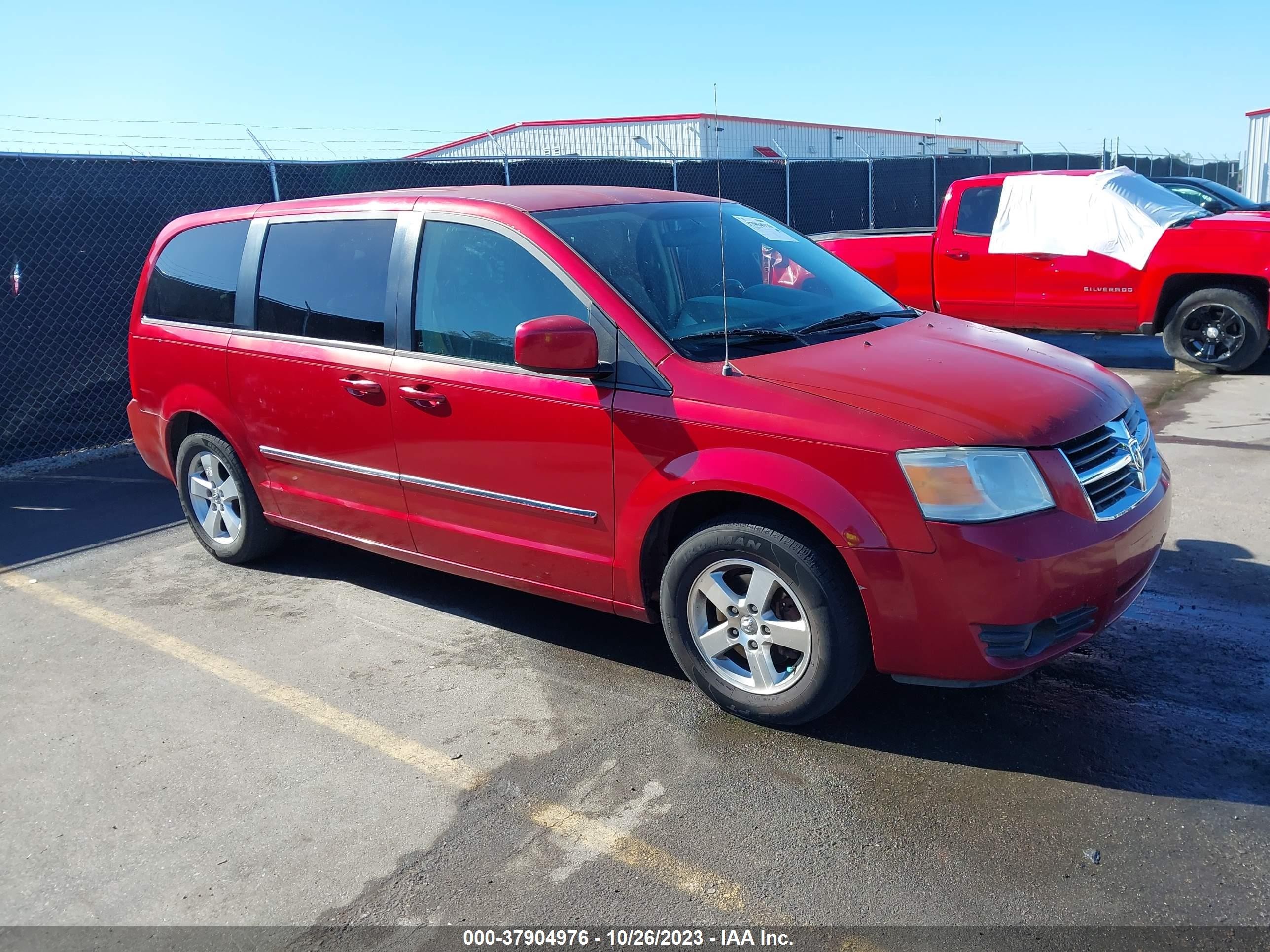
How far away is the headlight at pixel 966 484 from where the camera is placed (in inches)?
126

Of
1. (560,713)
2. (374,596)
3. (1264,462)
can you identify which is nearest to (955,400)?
(560,713)

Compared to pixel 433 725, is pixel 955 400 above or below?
above

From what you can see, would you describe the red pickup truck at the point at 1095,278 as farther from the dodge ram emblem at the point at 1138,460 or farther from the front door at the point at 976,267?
the dodge ram emblem at the point at 1138,460

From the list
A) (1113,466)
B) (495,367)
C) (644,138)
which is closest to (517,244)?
(495,367)

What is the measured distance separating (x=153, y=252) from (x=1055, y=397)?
4872mm

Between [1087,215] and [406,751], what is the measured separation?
8.96m

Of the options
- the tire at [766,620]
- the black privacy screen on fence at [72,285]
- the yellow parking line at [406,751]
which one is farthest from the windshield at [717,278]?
the black privacy screen on fence at [72,285]

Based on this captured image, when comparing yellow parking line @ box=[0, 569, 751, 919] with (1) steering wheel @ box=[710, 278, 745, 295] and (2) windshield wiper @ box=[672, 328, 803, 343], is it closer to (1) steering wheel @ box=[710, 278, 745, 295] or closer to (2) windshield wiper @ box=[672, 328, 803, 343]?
(2) windshield wiper @ box=[672, 328, 803, 343]

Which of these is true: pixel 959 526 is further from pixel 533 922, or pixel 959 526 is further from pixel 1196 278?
pixel 1196 278

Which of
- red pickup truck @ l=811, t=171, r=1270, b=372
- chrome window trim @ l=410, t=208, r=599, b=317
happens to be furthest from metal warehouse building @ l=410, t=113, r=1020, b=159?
chrome window trim @ l=410, t=208, r=599, b=317

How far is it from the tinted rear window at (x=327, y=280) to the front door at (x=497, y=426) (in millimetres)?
263

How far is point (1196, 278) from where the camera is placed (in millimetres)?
9641

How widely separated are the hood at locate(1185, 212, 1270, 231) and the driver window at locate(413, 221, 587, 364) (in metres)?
7.81

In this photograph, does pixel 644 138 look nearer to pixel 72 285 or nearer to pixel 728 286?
pixel 72 285
